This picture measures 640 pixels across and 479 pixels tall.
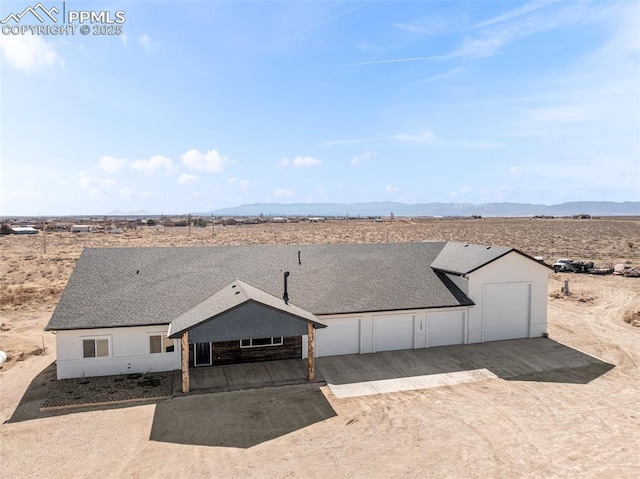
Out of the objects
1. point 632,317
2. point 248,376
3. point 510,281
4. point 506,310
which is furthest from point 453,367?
point 632,317

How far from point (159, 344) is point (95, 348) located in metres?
2.69

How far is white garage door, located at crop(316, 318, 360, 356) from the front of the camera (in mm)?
22000

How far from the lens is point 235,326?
17.8m

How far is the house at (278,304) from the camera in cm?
1878

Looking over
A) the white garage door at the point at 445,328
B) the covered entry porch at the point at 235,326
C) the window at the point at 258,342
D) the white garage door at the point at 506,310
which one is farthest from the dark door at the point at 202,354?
the white garage door at the point at 506,310

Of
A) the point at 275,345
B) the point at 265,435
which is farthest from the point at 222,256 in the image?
the point at 265,435

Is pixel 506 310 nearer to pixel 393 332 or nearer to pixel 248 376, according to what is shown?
pixel 393 332

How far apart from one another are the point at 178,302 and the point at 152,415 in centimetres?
622

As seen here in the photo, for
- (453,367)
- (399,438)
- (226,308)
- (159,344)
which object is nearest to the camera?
(399,438)

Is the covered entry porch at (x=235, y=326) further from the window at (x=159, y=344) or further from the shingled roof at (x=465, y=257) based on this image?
the shingled roof at (x=465, y=257)

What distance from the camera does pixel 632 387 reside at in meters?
18.4

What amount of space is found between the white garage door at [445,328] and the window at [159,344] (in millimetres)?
13509

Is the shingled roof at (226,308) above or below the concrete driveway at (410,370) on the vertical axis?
above

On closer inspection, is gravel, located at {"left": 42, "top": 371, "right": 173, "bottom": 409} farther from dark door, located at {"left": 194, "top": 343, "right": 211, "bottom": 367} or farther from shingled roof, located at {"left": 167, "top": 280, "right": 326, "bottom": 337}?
shingled roof, located at {"left": 167, "top": 280, "right": 326, "bottom": 337}
